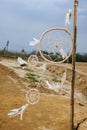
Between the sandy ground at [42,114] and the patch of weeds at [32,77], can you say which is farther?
the patch of weeds at [32,77]

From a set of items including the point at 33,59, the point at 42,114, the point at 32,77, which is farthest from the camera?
the point at 32,77

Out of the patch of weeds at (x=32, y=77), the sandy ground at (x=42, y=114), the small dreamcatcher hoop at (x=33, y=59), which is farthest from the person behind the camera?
the patch of weeds at (x=32, y=77)

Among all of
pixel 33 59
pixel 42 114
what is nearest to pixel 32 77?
pixel 42 114

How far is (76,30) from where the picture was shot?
647 centimetres

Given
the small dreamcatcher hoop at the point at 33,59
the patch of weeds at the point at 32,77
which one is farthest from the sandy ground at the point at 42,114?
the patch of weeds at the point at 32,77

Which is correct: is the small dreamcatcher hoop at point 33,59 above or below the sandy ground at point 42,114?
above

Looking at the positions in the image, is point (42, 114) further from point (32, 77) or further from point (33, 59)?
point (32, 77)

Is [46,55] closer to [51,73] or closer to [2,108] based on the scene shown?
[2,108]

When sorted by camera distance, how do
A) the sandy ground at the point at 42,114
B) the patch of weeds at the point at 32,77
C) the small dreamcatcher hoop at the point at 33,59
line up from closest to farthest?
the small dreamcatcher hoop at the point at 33,59
the sandy ground at the point at 42,114
the patch of weeds at the point at 32,77

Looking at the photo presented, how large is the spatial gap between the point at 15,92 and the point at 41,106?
2662 millimetres

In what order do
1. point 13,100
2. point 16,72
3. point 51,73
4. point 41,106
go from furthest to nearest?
point 51,73
point 16,72
point 13,100
point 41,106

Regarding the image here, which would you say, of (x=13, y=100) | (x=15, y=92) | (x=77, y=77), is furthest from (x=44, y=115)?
(x=77, y=77)

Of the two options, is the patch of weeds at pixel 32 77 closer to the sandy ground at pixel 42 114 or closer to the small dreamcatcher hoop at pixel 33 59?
the sandy ground at pixel 42 114

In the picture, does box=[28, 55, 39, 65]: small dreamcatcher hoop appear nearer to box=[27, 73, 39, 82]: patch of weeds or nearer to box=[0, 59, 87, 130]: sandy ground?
box=[0, 59, 87, 130]: sandy ground
